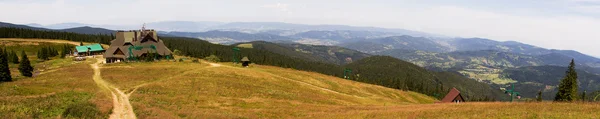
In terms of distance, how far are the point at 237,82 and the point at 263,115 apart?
28869 mm

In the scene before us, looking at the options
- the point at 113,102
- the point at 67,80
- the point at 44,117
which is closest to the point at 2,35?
the point at 67,80

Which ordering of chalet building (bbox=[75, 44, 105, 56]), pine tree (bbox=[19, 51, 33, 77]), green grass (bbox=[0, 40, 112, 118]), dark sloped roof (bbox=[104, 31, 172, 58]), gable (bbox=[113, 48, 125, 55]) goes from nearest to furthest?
green grass (bbox=[0, 40, 112, 118]), pine tree (bbox=[19, 51, 33, 77]), gable (bbox=[113, 48, 125, 55]), dark sloped roof (bbox=[104, 31, 172, 58]), chalet building (bbox=[75, 44, 105, 56])

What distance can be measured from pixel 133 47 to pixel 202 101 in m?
70.5

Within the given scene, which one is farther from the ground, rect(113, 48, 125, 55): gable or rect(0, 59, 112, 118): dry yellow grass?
rect(113, 48, 125, 55): gable

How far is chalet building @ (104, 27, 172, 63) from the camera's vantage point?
103875 millimetres

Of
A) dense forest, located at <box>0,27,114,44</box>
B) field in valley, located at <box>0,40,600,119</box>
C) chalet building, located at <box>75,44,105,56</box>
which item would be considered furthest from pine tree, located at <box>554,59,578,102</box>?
dense forest, located at <box>0,27,114,44</box>

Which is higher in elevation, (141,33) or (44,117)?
(141,33)

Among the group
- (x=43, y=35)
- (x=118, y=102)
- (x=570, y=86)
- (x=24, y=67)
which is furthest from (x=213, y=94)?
(x=43, y=35)

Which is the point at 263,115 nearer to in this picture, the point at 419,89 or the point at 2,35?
the point at 419,89

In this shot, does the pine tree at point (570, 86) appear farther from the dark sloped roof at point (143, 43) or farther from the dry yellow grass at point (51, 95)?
the dark sloped roof at point (143, 43)

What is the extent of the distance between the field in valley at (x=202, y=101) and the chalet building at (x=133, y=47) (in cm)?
2465

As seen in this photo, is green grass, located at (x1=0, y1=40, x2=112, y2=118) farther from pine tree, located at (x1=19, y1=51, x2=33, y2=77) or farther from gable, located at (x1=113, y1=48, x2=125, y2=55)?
gable, located at (x1=113, y1=48, x2=125, y2=55)

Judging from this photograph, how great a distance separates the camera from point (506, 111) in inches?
1289

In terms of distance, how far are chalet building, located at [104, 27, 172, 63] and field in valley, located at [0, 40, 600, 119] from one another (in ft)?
80.9
